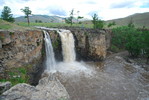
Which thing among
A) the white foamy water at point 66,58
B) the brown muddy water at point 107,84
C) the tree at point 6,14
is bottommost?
the brown muddy water at point 107,84

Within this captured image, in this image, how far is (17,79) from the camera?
40.9 ft

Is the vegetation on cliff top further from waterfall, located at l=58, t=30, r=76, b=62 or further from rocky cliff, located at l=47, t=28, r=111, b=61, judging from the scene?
waterfall, located at l=58, t=30, r=76, b=62

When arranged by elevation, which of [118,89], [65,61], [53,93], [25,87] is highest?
[25,87]

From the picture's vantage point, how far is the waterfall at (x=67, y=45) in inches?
840

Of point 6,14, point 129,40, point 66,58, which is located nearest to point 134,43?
point 129,40

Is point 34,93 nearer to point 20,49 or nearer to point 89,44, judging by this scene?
point 20,49

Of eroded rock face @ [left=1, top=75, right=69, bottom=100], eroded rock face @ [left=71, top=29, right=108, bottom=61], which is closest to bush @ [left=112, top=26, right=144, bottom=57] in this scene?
eroded rock face @ [left=71, top=29, right=108, bottom=61]

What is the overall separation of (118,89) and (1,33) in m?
13.9

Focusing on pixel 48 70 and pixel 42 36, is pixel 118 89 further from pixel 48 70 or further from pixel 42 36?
pixel 42 36

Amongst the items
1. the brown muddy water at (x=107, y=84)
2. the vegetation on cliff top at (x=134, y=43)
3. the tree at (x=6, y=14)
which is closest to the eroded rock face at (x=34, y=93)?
the brown muddy water at (x=107, y=84)

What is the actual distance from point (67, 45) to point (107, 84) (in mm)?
10062

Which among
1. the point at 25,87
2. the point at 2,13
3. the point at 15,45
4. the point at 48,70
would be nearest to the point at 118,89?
the point at 48,70

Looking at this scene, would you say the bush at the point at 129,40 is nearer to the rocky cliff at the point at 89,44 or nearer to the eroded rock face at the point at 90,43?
the rocky cliff at the point at 89,44

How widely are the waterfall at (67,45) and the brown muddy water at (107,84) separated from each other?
15.7 ft
